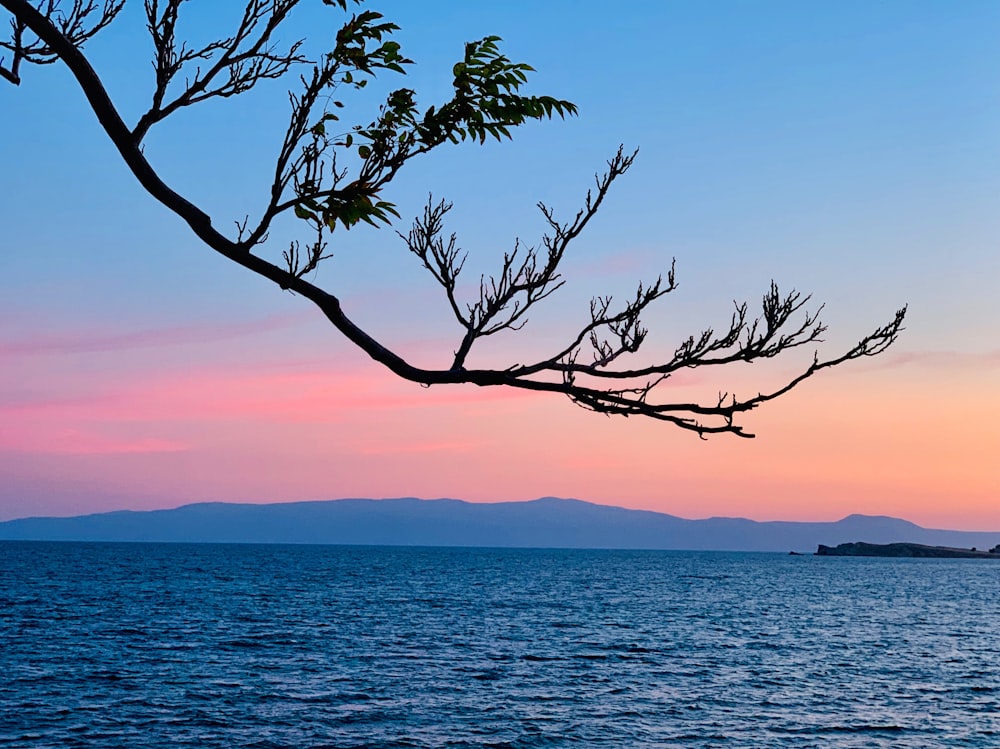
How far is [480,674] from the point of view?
48.5 meters

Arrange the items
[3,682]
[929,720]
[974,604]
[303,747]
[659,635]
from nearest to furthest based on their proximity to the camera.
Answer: [303,747] → [929,720] → [3,682] → [659,635] → [974,604]

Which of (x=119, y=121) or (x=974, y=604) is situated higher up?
(x=119, y=121)

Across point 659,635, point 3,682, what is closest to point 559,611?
point 659,635

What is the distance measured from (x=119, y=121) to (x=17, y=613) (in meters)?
87.9

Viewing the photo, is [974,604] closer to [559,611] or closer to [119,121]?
[559,611]

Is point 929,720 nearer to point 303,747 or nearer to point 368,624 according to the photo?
point 303,747

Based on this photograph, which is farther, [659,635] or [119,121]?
[659,635]

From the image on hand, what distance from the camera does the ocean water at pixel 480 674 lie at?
35281mm

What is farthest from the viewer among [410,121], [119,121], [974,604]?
[974,604]

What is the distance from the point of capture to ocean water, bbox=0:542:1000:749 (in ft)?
116

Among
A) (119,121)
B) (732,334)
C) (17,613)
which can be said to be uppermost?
(119,121)

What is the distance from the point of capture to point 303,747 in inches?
1265

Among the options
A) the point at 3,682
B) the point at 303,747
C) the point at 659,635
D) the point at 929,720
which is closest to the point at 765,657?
the point at 659,635

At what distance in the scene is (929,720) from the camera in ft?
130
